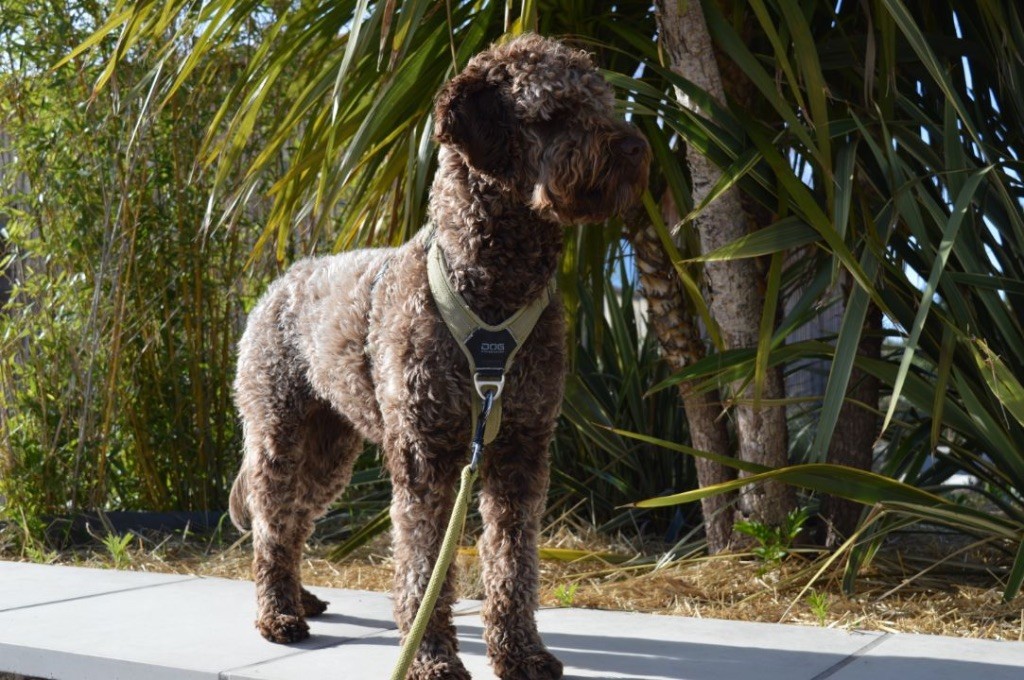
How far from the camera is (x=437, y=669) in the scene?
99.4 inches

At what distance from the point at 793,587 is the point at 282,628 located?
1658 mm

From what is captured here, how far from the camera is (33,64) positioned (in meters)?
5.11

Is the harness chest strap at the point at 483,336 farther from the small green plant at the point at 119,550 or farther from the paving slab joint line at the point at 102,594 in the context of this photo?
the small green plant at the point at 119,550

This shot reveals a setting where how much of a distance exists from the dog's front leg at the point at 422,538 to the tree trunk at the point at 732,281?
157cm

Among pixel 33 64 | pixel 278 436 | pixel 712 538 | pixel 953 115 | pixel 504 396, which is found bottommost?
pixel 712 538

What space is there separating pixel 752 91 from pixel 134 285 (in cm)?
286

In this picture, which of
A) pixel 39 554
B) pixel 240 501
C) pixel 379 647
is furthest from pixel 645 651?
pixel 39 554

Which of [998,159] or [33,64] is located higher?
[33,64]

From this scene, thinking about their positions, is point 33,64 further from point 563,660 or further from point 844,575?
point 844,575

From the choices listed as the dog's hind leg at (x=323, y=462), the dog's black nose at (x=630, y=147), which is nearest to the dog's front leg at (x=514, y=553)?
the dog's black nose at (x=630, y=147)

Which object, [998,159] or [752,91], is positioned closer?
[998,159]

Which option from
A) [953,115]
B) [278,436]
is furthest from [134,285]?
[953,115]

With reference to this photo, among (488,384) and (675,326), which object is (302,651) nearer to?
(488,384)

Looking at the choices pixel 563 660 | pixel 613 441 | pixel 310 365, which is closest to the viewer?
pixel 563 660
